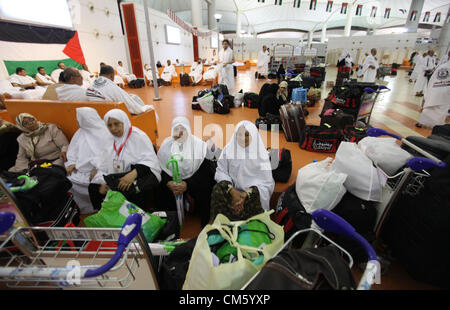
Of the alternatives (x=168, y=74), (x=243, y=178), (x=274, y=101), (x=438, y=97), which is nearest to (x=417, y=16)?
(x=438, y=97)

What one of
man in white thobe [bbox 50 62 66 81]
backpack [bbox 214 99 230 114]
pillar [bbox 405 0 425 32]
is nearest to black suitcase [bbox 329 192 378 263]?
backpack [bbox 214 99 230 114]

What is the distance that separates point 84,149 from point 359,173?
2.62 meters

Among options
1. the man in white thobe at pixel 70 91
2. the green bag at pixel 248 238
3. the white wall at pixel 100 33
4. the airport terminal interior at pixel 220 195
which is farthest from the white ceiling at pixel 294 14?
the green bag at pixel 248 238

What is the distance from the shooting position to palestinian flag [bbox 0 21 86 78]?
5898 millimetres

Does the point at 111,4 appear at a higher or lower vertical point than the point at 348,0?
lower

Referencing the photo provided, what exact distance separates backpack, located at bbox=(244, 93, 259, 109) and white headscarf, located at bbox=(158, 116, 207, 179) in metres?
4.05

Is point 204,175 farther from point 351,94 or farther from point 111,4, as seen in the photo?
point 111,4

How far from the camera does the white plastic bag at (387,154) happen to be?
1.50 metres

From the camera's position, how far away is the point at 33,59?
6625mm

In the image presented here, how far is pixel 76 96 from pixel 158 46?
38.9 feet

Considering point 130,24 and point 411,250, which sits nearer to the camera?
point 411,250

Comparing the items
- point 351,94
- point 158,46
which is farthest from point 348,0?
point 351,94
